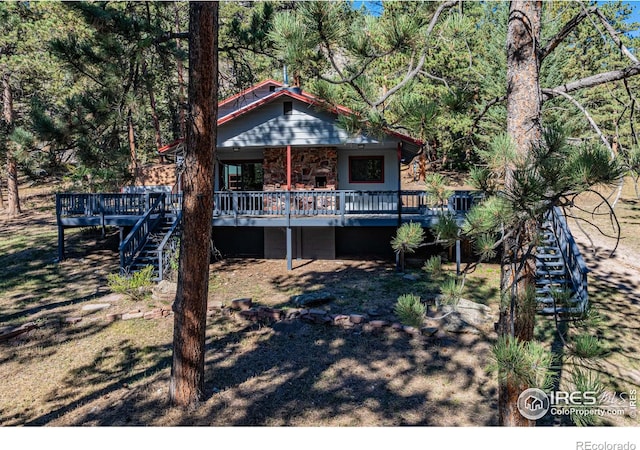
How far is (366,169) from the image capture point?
15156mm

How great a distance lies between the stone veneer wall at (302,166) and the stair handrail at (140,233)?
13.0 ft

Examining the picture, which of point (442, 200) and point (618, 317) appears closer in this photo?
point (442, 200)

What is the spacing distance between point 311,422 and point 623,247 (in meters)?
14.4

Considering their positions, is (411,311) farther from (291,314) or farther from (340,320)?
Result: (291,314)

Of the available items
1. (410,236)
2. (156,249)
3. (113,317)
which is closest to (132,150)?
(156,249)

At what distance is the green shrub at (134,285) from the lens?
9.79m

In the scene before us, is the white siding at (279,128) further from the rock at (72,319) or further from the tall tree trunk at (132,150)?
the rock at (72,319)

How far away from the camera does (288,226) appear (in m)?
13.0

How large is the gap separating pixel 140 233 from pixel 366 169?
27.3 ft

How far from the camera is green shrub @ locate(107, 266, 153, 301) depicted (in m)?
9.79

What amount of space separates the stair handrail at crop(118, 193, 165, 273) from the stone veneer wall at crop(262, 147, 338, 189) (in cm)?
395

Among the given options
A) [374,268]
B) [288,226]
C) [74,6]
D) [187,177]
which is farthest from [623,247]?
[74,6]

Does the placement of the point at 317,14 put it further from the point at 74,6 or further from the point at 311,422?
the point at 74,6

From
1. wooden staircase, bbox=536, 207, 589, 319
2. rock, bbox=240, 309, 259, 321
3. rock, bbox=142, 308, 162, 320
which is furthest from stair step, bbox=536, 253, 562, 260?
rock, bbox=142, 308, 162, 320
